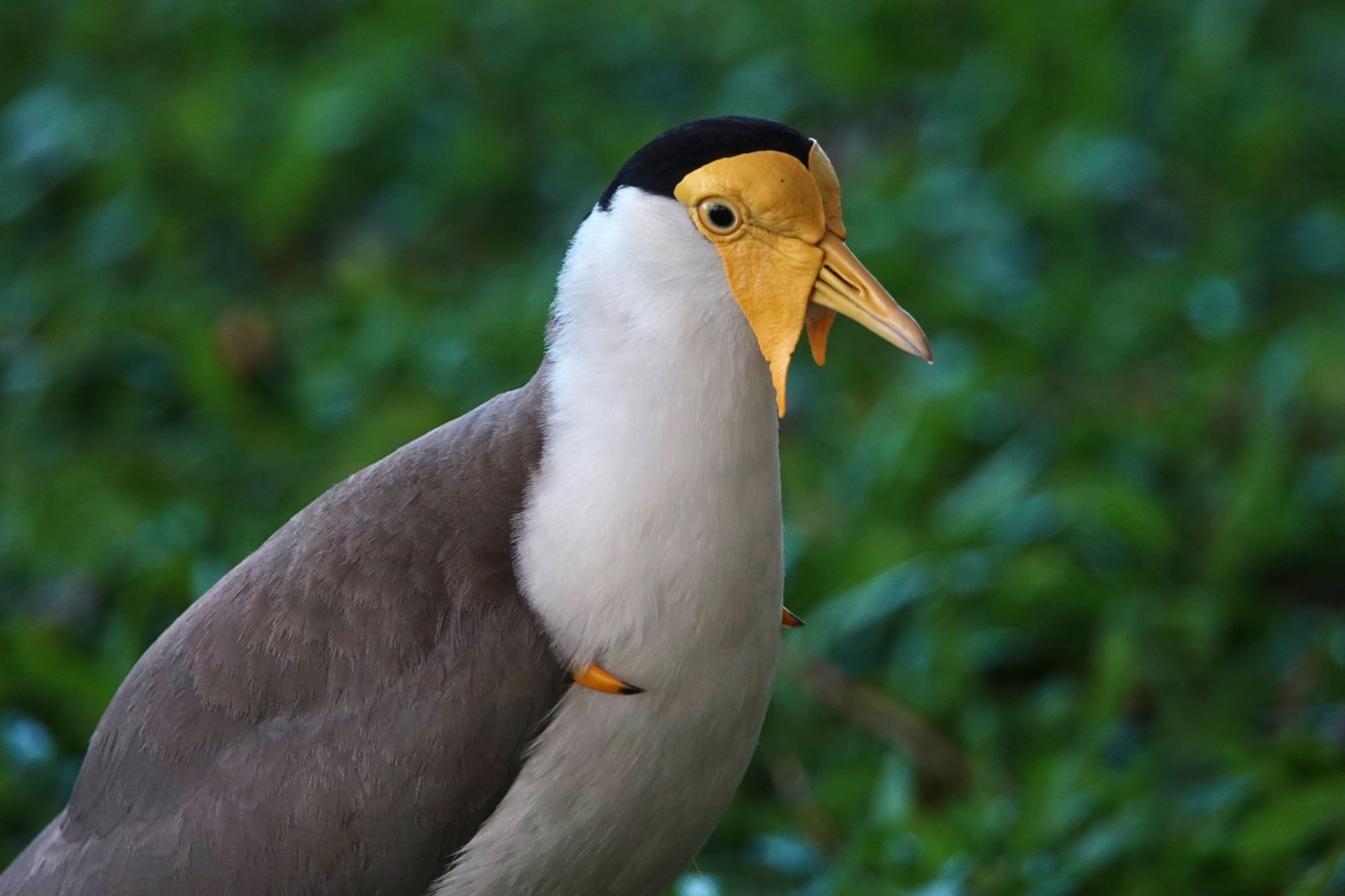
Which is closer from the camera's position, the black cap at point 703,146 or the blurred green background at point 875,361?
the black cap at point 703,146

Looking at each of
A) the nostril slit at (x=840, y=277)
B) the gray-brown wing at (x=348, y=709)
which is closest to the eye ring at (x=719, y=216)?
the nostril slit at (x=840, y=277)

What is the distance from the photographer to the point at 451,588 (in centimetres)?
163

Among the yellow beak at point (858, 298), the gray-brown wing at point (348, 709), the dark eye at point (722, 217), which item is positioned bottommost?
the gray-brown wing at point (348, 709)

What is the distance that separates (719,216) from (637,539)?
32 centimetres

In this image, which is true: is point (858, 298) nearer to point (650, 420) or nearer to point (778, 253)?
point (778, 253)

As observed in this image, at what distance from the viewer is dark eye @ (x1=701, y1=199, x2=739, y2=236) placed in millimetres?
1552

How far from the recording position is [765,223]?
5.11 ft

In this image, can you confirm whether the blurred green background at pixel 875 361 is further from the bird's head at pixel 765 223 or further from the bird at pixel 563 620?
the bird's head at pixel 765 223

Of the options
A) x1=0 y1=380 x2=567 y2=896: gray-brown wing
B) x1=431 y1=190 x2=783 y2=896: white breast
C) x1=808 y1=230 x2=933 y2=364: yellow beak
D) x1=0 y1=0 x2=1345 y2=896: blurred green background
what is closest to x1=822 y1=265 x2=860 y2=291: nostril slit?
x1=808 y1=230 x2=933 y2=364: yellow beak

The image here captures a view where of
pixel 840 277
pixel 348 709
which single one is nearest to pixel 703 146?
Answer: pixel 840 277

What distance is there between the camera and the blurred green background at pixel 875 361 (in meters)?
2.58

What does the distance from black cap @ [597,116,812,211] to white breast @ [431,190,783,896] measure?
0.02m

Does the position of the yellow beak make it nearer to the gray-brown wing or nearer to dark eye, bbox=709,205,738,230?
dark eye, bbox=709,205,738,230

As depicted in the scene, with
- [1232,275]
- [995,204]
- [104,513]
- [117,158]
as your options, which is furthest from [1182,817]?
[117,158]
